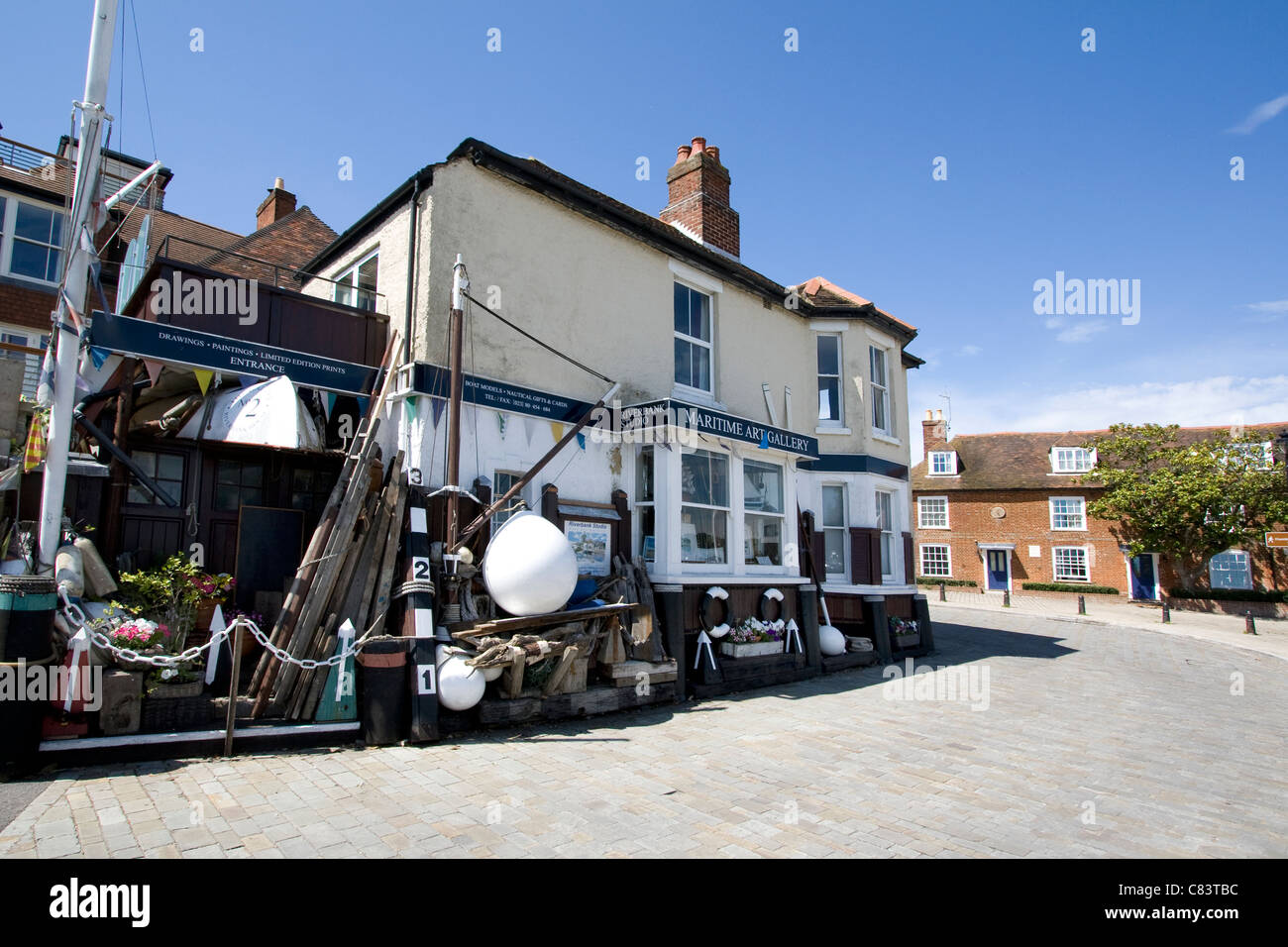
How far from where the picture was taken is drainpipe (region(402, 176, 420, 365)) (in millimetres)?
8391

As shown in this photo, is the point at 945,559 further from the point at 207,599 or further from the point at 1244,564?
the point at 207,599

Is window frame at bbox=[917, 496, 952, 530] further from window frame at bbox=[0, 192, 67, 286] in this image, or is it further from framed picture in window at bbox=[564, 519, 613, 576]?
window frame at bbox=[0, 192, 67, 286]

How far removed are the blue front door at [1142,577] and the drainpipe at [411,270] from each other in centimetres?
3302

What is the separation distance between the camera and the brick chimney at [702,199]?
13.8m

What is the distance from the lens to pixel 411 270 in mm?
8602

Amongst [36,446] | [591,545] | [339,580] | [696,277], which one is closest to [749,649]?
[591,545]

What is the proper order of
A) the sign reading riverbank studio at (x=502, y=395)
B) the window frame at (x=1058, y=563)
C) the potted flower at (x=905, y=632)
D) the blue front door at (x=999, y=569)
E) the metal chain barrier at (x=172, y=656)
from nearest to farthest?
the metal chain barrier at (x=172, y=656)
the sign reading riverbank studio at (x=502, y=395)
the potted flower at (x=905, y=632)
the window frame at (x=1058, y=563)
the blue front door at (x=999, y=569)

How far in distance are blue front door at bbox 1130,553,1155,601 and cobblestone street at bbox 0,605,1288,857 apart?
25143 mm

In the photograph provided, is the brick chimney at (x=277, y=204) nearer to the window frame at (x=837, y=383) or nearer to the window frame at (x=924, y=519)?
the window frame at (x=837, y=383)

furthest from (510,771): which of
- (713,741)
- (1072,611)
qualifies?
(1072,611)

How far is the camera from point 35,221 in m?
15.6

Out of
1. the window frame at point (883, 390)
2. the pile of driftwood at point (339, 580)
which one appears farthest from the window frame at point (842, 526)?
the pile of driftwood at point (339, 580)

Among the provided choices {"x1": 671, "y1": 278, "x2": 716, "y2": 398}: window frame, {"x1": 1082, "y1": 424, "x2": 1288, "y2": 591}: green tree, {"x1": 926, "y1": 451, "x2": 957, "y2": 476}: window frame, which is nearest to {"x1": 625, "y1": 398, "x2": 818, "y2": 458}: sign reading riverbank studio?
{"x1": 671, "y1": 278, "x2": 716, "y2": 398}: window frame
